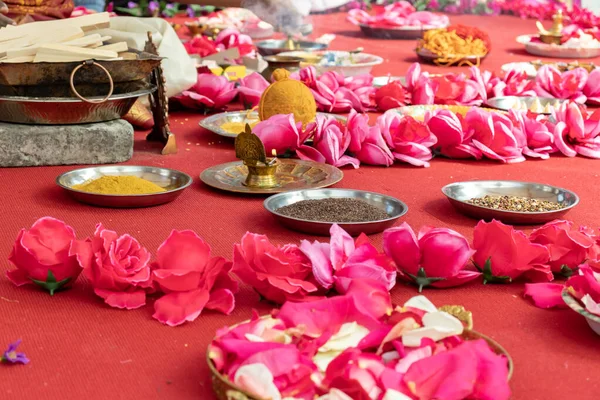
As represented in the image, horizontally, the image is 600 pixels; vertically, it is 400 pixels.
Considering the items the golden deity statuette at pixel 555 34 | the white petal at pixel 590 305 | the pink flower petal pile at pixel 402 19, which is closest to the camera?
the white petal at pixel 590 305

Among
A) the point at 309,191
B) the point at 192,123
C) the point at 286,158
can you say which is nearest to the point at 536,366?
the point at 309,191

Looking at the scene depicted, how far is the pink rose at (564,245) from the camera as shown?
46.5 inches

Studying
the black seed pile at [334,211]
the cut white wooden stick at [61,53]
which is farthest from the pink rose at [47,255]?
the cut white wooden stick at [61,53]

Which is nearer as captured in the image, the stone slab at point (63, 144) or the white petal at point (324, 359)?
the white petal at point (324, 359)

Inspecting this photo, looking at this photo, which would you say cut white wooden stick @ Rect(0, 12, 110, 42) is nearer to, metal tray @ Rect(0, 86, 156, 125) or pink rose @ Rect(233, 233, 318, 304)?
metal tray @ Rect(0, 86, 156, 125)

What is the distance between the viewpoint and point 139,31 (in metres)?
2.44

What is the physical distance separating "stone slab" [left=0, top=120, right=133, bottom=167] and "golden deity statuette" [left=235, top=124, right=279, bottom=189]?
0.36 m

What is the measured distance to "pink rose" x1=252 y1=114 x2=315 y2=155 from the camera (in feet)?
5.97

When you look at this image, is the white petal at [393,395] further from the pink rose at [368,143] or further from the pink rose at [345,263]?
the pink rose at [368,143]

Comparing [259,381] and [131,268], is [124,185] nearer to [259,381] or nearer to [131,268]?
[131,268]

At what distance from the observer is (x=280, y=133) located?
182cm

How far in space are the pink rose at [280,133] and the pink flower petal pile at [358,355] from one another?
920 millimetres

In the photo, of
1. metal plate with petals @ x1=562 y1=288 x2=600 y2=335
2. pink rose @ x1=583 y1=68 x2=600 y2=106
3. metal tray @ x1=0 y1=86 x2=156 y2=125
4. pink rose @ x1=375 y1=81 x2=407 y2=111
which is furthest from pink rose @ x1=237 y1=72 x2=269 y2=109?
metal plate with petals @ x1=562 y1=288 x2=600 y2=335

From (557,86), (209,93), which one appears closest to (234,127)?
(209,93)
